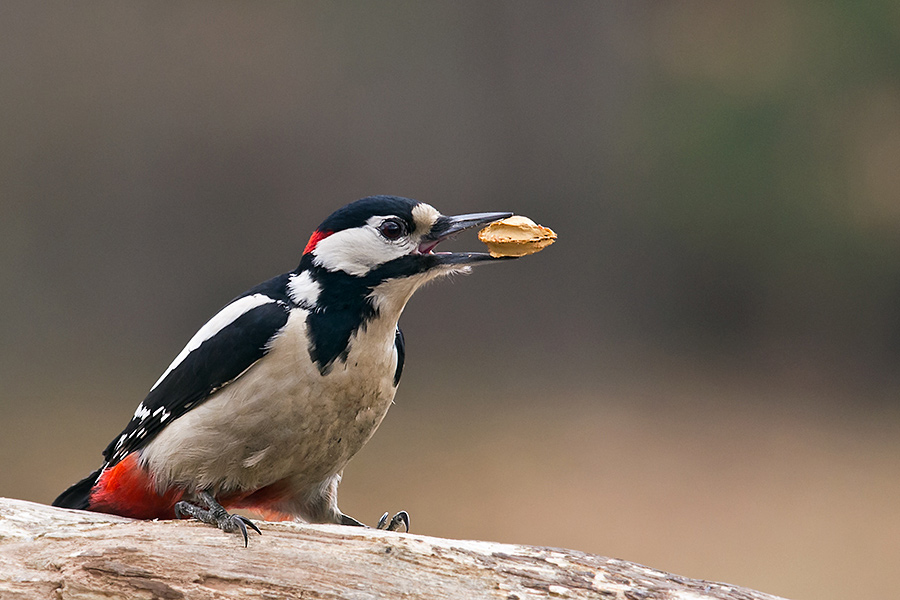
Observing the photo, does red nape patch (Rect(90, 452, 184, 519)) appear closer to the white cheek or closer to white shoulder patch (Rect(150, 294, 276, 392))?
white shoulder patch (Rect(150, 294, 276, 392))

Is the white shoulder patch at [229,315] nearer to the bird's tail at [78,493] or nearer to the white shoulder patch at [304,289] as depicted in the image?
the white shoulder patch at [304,289]

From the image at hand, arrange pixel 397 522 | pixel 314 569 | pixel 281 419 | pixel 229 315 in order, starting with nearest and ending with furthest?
pixel 314 569 → pixel 281 419 → pixel 229 315 → pixel 397 522

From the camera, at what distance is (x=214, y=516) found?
128cm

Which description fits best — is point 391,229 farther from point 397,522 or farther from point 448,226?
point 397,522

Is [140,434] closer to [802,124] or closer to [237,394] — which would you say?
[237,394]

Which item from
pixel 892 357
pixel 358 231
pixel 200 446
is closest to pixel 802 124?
pixel 892 357

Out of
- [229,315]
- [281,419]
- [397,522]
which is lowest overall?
[397,522]

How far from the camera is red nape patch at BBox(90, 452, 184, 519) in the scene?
137cm

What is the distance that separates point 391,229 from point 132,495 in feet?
1.85

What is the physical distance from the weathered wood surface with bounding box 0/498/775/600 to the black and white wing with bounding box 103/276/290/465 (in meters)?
0.20

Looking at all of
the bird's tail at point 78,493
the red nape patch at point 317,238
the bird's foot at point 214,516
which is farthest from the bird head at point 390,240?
the bird's tail at point 78,493

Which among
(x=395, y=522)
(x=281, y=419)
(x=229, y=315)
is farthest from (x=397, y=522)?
(x=229, y=315)

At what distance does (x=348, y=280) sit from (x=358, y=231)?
0.07 meters

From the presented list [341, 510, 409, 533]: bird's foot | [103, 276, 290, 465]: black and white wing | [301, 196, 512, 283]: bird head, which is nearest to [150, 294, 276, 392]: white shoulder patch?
[103, 276, 290, 465]: black and white wing
